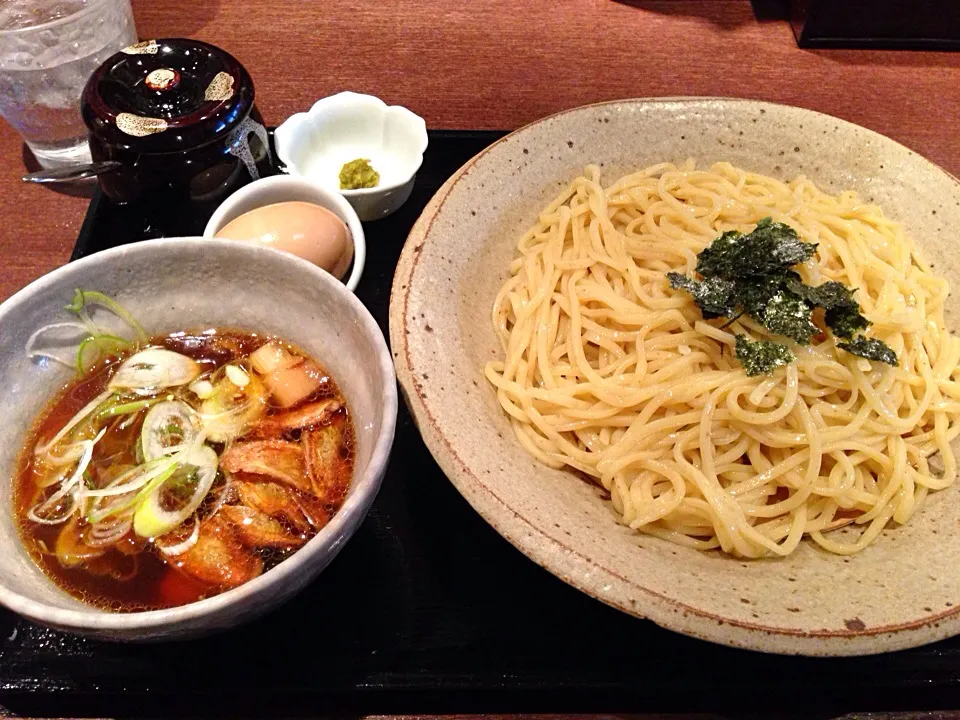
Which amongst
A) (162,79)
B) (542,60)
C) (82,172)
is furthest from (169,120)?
(542,60)

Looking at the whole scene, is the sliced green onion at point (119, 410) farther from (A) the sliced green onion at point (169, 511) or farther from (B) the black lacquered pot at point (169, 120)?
(B) the black lacquered pot at point (169, 120)

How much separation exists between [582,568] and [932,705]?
3.10ft

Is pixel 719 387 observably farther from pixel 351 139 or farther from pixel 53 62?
pixel 53 62

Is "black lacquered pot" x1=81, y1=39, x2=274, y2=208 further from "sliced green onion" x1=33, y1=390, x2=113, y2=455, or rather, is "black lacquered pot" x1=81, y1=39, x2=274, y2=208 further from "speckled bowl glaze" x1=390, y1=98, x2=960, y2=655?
"sliced green onion" x1=33, y1=390, x2=113, y2=455

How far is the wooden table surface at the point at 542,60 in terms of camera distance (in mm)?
3113

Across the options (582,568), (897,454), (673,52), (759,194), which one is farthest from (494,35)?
(582,568)

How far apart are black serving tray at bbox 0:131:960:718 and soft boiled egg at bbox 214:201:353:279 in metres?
0.95

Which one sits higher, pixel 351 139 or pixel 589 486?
pixel 351 139

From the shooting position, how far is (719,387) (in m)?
1.82

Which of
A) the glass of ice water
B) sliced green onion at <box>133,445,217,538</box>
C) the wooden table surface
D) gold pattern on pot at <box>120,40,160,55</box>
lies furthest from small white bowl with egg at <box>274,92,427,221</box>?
sliced green onion at <box>133,445,217,538</box>

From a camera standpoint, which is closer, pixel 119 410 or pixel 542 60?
pixel 119 410

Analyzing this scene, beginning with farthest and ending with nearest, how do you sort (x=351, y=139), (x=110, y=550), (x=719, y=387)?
(x=351, y=139), (x=719, y=387), (x=110, y=550)

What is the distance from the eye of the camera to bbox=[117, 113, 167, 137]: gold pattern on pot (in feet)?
6.56

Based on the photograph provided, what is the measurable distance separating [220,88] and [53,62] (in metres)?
0.95
